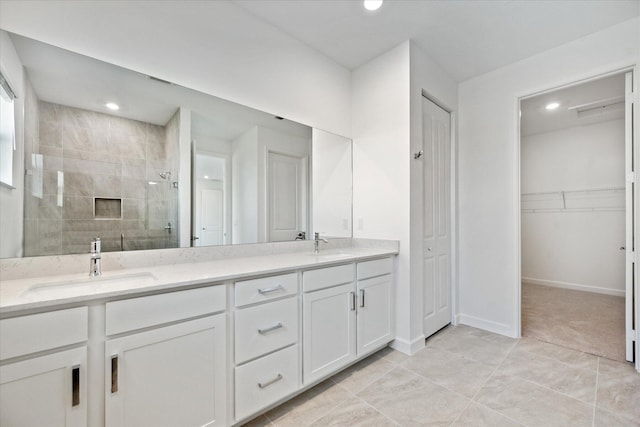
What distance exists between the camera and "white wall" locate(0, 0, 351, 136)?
1410mm

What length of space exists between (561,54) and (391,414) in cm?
330

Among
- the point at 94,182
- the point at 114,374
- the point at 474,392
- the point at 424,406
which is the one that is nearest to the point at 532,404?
the point at 474,392

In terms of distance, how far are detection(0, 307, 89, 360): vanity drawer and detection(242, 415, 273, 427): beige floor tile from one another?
39.3 inches

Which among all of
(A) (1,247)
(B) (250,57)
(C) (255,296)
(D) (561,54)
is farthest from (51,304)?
(D) (561,54)

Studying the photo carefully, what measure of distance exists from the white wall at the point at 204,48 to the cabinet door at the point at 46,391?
151cm

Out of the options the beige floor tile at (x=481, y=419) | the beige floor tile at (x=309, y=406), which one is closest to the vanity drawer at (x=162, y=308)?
the beige floor tile at (x=309, y=406)

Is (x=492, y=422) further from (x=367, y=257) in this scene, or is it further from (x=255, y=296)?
(x=255, y=296)

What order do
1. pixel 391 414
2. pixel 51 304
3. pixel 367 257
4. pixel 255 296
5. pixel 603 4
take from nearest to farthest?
pixel 51 304 < pixel 255 296 < pixel 391 414 < pixel 603 4 < pixel 367 257

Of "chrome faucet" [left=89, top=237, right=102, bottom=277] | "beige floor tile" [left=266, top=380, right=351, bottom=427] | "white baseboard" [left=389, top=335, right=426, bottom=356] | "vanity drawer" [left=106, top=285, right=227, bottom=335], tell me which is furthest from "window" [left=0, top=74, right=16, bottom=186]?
"white baseboard" [left=389, top=335, right=426, bottom=356]

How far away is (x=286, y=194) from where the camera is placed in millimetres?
2430

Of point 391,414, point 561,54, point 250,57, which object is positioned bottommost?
point 391,414

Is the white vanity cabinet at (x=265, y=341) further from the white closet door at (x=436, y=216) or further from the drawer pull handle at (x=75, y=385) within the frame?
the white closet door at (x=436, y=216)

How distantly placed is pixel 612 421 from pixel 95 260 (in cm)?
294

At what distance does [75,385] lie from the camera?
1026 millimetres
